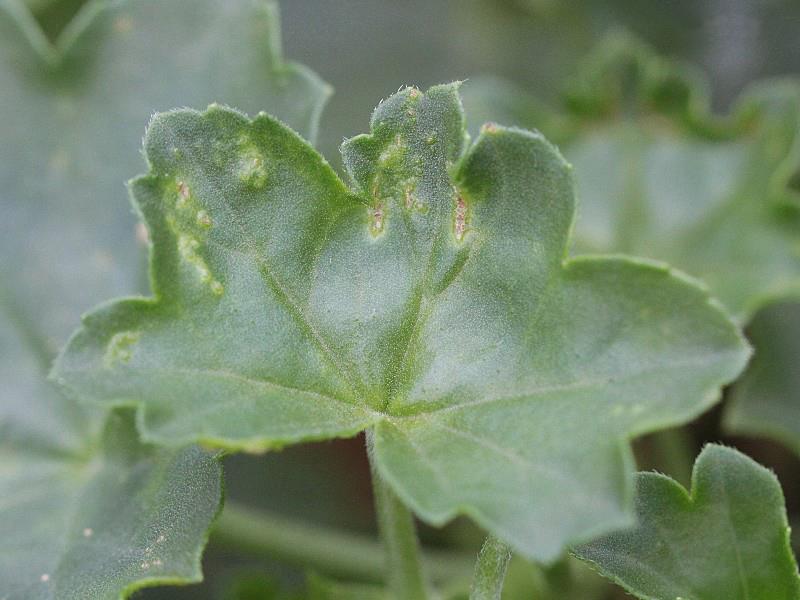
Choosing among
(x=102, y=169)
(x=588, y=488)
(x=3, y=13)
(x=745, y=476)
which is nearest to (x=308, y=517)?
(x=102, y=169)

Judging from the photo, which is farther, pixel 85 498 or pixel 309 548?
pixel 309 548

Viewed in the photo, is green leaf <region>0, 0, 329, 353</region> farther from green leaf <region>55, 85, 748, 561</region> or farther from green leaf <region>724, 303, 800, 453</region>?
green leaf <region>724, 303, 800, 453</region>

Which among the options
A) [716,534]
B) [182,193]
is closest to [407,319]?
[182,193]

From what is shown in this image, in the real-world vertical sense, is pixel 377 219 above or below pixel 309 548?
above

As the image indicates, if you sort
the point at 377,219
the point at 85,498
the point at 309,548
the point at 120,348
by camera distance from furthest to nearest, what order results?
the point at 309,548, the point at 85,498, the point at 377,219, the point at 120,348

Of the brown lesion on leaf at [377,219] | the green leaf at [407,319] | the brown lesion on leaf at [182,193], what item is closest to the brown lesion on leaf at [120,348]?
the green leaf at [407,319]

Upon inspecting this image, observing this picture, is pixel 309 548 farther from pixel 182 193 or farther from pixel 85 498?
pixel 182 193

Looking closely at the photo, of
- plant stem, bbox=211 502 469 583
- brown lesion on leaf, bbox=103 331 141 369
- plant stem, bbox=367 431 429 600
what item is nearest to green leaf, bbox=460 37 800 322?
plant stem, bbox=211 502 469 583

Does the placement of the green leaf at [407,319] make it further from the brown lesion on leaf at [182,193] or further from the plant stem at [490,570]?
the plant stem at [490,570]
